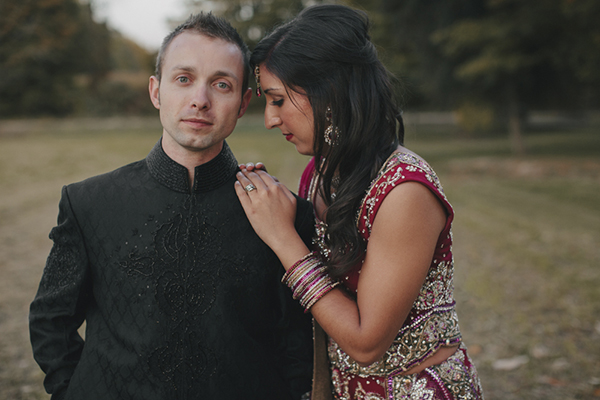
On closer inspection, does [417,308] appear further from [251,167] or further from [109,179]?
[109,179]

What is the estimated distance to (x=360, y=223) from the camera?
5.58 ft

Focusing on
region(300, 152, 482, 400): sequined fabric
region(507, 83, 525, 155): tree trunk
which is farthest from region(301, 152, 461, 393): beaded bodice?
region(507, 83, 525, 155): tree trunk

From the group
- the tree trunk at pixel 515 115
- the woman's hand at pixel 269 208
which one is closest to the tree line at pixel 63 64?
the woman's hand at pixel 269 208

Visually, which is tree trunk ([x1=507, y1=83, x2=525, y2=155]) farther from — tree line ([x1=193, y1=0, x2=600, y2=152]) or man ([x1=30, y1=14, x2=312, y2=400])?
man ([x1=30, y1=14, x2=312, y2=400])

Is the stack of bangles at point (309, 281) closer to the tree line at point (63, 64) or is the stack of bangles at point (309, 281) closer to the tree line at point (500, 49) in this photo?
the tree line at point (63, 64)

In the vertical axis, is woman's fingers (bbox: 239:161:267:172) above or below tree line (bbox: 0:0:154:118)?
below

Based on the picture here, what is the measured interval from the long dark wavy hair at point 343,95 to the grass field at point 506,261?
3.51 feet

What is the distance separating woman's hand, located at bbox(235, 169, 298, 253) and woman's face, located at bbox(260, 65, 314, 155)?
207mm

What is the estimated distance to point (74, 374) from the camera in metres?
1.69

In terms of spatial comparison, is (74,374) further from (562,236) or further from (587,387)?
(562,236)

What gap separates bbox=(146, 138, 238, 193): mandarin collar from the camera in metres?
1.79

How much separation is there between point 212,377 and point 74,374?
0.51 m

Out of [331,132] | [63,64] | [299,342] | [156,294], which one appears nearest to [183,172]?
[156,294]

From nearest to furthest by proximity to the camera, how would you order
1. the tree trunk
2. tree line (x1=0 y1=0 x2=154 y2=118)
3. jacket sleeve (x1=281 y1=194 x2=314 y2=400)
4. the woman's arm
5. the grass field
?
the woman's arm, jacket sleeve (x1=281 y1=194 x2=314 y2=400), the grass field, tree line (x1=0 y1=0 x2=154 y2=118), the tree trunk
